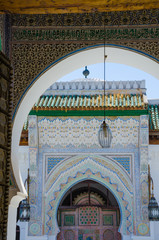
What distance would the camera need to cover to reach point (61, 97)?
679 cm

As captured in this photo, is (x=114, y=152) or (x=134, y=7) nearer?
(x=134, y=7)

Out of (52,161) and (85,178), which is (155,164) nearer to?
(85,178)

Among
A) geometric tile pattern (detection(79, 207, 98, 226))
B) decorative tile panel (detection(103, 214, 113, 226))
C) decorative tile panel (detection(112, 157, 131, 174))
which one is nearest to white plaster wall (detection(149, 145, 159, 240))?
decorative tile panel (detection(112, 157, 131, 174))

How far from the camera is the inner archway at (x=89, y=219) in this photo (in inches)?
258

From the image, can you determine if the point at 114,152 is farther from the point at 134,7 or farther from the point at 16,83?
the point at 134,7

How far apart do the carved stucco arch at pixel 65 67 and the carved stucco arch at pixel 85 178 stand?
106 inches

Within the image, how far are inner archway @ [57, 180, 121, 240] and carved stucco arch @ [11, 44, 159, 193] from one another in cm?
317

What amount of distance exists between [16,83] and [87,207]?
144 inches

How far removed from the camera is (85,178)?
6.39m

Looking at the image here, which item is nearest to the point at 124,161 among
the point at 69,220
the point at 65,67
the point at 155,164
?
the point at 155,164

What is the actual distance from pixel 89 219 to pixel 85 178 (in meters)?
0.80

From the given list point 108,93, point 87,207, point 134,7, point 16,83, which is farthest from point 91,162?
point 134,7

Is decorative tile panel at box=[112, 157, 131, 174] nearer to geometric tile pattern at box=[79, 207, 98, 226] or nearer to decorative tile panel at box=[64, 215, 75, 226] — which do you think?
geometric tile pattern at box=[79, 207, 98, 226]

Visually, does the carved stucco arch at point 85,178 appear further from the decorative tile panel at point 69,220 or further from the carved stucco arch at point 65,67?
the carved stucco arch at point 65,67
